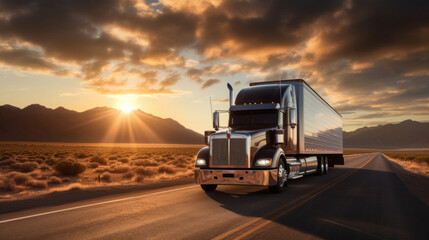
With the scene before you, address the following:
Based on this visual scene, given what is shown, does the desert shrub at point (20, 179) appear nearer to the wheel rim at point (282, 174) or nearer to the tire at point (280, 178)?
the tire at point (280, 178)

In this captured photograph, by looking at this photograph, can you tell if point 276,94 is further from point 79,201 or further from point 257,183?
point 79,201

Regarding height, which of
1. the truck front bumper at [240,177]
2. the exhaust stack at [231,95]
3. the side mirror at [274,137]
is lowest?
the truck front bumper at [240,177]

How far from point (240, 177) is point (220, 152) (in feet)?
3.43

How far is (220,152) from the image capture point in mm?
11586

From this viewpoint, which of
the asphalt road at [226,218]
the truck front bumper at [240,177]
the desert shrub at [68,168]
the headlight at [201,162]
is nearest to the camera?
the asphalt road at [226,218]

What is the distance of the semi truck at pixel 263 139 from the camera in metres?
11.3

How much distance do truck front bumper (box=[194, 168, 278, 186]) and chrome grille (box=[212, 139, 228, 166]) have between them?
0.29m

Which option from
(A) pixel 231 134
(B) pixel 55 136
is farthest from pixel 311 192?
(B) pixel 55 136

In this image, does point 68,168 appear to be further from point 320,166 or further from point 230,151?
point 320,166

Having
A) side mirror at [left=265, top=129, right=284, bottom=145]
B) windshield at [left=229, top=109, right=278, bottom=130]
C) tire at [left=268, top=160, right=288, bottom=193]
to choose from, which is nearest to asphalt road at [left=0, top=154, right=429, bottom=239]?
tire at [left=268, top=160, right=288, bottom=193]

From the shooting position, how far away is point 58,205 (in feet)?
31.9

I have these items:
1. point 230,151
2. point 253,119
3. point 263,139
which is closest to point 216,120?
point 253,119

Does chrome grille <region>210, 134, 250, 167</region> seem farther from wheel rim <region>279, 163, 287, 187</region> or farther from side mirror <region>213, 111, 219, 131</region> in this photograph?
side mirror <region>213, 111, 219, 131</region>

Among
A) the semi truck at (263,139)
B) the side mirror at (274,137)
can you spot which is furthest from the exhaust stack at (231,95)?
the side mirror at (274,137)
